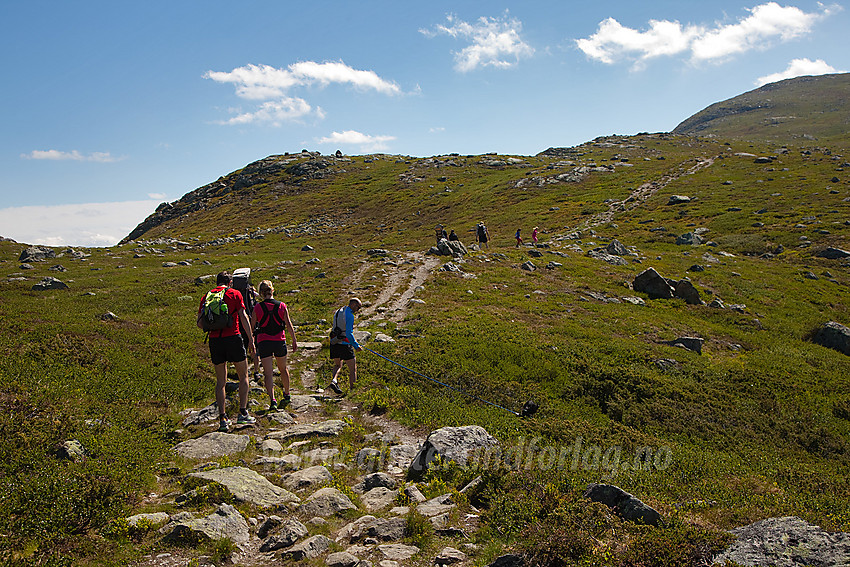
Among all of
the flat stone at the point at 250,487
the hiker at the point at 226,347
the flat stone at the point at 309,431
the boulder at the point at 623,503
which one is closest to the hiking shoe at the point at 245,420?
the hiker at the point at 226,347

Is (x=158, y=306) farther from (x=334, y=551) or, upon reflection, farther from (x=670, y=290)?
(x=670, y=290)

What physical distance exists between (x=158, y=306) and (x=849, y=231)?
223 ft

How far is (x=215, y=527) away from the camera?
6.48 m

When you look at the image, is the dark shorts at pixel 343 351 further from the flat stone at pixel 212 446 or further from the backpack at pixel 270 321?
the flat stone at pixel 212 446

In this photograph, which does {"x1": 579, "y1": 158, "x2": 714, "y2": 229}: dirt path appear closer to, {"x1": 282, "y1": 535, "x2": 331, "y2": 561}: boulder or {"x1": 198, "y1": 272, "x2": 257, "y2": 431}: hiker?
{"x1": 198, "y1": 272, "x2": 257, "y2": 431}: hiker

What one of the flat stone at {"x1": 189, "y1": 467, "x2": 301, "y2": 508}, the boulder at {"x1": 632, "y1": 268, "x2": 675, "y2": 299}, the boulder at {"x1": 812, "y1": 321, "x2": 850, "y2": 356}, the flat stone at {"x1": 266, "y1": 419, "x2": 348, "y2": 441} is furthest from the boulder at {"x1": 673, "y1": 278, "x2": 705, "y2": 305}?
the flat stone at {"x1": 189, "y1": 467, "x2": 301, "y2": 508}

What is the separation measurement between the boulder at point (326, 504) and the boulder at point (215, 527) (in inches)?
42.1

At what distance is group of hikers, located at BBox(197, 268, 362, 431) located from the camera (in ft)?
34.9

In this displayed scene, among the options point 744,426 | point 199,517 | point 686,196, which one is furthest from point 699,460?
point 686,196

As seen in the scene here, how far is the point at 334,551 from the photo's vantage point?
21.1 feet

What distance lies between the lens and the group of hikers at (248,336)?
1062 centimetres

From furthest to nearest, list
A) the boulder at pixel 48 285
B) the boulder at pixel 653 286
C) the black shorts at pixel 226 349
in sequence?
the boulder at pixel 48 285 < the boulder at pixel 653 286 < the black shorts at pixel 226 349

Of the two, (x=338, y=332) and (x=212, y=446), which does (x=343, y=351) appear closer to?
(x=338, y=332)

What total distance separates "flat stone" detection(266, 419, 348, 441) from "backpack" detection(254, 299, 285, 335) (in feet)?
9.71
